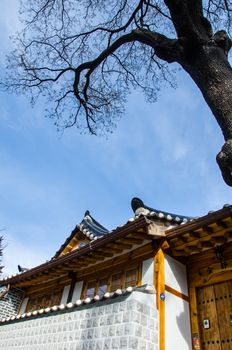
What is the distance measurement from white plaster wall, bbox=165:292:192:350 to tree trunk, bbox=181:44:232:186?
3830 mm

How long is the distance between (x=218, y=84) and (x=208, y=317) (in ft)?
16.1

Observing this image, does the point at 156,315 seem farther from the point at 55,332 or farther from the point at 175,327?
the point at 55,332

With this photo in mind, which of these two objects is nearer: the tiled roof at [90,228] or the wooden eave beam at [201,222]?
the wooden eave beam at [201,222]

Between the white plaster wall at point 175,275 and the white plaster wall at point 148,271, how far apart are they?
327mm

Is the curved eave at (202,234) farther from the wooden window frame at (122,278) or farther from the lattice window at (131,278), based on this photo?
the lattice window at (131,278)

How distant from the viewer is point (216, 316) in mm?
5855

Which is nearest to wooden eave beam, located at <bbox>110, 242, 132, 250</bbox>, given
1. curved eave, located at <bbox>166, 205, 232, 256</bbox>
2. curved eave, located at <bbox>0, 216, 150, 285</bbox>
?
curved eave, located at <bbox>0, 216, 150, 285</bbox>

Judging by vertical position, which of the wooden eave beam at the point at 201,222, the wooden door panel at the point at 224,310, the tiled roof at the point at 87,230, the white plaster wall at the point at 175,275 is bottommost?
the wooden door panel at the point at 224,310

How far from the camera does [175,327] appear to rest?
5.71 m

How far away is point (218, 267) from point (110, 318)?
263 centimetres

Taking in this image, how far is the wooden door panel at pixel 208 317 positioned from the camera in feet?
18.7

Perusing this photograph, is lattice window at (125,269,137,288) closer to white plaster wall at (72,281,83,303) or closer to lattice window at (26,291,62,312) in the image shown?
white plaster wall at (72,281,83,303)

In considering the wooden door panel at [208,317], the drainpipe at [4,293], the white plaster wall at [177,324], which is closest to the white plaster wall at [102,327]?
the white plaster wall at [177,324]

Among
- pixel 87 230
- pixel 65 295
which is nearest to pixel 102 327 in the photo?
pixel 65 295
